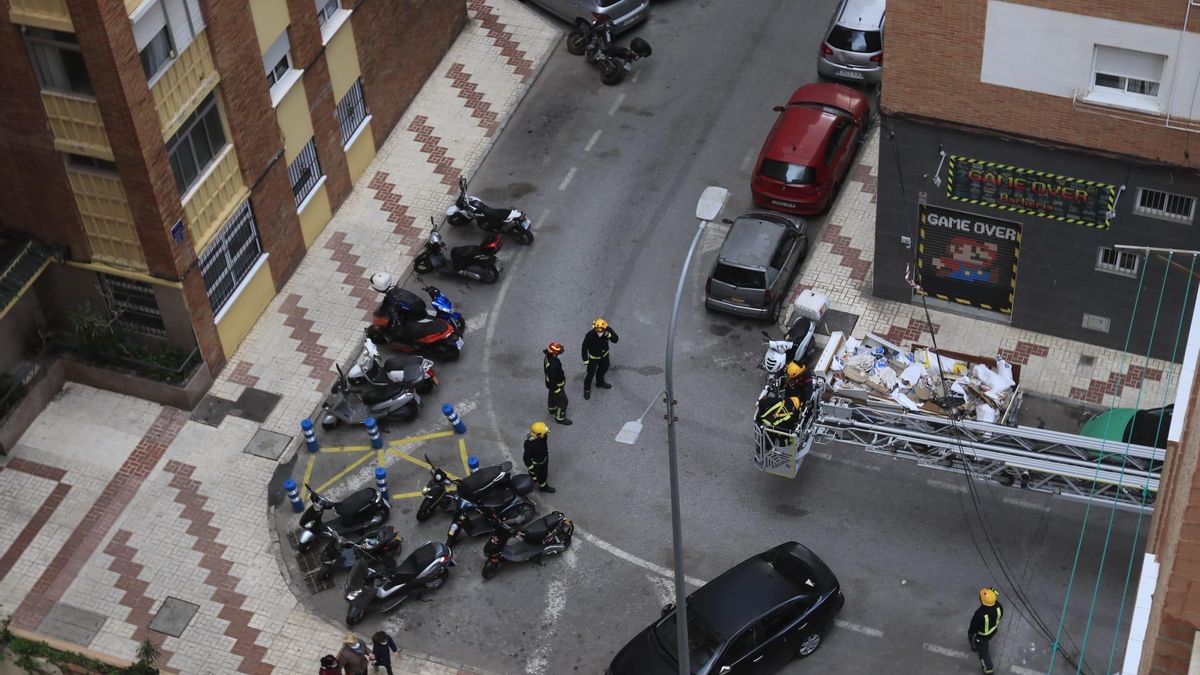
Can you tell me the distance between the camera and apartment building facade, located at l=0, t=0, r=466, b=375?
1167 inches

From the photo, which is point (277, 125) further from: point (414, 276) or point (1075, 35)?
point (1075, 35)

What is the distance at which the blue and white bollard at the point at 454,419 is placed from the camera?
1290 inches

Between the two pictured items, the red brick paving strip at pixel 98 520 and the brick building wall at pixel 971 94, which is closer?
the brick building wall at pixel 971 94

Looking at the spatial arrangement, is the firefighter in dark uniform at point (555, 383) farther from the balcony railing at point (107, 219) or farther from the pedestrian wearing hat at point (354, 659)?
the balcony railing at point (107, 219)

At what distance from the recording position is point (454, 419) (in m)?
32.9

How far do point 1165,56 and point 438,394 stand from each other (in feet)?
51.1

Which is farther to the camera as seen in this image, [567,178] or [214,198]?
[567,178]

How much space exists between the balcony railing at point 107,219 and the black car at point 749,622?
41.7ft

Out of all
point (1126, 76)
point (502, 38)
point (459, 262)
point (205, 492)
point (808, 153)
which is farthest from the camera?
point (502, 38)

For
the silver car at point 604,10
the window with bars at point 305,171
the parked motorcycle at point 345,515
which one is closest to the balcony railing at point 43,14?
the window with bars at point 305,171

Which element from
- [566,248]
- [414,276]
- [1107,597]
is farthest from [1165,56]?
[414,276]

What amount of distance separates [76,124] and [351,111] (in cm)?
882

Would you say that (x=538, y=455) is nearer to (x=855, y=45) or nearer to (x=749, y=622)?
(x=749, y=622)

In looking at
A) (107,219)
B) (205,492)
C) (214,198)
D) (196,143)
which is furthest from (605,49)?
(205,492)
